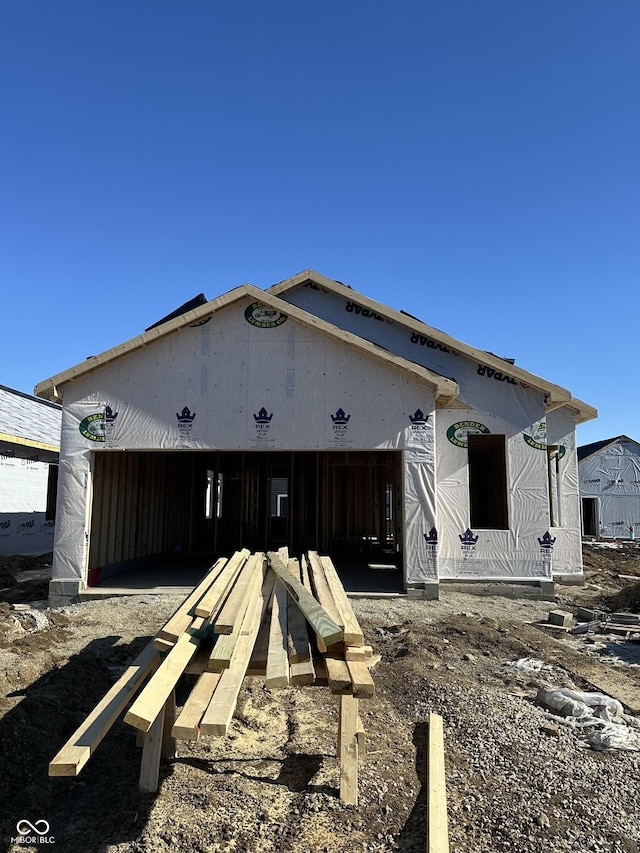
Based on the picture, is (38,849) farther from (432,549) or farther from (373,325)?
(373,325)

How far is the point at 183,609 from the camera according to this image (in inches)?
187

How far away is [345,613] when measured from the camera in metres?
4.66

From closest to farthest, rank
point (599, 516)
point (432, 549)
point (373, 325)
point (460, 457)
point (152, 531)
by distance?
1. point (432, 549)
2. point (460, 457)
3. point (373, 325)
4. point (152, 531)
5. point (599, 516)

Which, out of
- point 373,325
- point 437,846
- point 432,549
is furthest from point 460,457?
point 437,846

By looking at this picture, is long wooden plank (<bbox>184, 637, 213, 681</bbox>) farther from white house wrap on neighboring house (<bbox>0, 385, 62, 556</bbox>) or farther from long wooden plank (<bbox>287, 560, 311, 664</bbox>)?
white house wrap on neighboring house (<bbox>0, 385, 62, 556</bbox>)

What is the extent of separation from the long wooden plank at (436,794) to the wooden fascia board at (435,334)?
9.27 metres

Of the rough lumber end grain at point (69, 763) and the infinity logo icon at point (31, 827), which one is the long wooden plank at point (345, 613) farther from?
the infinity logo icon at point (31, 827)

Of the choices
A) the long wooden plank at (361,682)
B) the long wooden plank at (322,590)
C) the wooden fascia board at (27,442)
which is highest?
the wooden fascia board at (27,442)

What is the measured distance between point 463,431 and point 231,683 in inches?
403

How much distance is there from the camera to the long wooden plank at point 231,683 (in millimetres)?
2848

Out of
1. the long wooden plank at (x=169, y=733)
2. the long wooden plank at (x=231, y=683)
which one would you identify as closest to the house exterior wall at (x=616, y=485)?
the long wooden plank at (x=231, y=683)

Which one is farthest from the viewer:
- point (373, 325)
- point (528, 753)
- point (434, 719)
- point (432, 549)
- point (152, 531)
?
point (152, 531)

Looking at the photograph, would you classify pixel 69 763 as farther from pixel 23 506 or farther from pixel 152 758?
pixel 23 506

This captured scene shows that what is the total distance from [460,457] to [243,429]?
4.85 m
